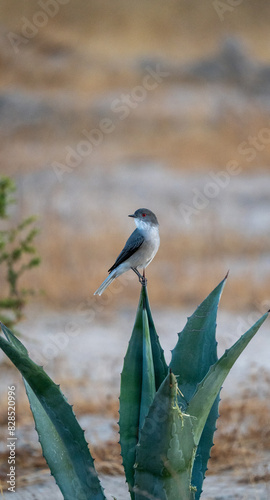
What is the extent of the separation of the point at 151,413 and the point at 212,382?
20 centimetres

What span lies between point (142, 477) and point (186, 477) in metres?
0.10

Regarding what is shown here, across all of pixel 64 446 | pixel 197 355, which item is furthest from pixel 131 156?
pixel 64 446

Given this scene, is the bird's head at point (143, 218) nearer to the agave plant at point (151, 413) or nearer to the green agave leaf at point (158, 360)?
the agave plant at point (151, 413)

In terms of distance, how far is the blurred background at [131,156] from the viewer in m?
6.88

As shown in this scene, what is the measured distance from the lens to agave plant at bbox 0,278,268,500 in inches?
66.3

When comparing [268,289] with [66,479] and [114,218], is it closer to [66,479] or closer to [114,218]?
[114,218]

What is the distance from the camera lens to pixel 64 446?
1.87 meters

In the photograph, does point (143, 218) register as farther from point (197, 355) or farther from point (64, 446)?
point (64, 446)

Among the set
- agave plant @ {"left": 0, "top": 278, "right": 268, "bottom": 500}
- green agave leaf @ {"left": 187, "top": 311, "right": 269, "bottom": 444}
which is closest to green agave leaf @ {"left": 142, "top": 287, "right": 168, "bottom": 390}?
agave plant @ {"left": 0, "top": 278, "right": 268, "bottom": 500}

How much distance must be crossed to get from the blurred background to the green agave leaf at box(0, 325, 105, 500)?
6.02 feet

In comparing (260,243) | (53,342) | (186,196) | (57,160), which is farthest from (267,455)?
(57,160)

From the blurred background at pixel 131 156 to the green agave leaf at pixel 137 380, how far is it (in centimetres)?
181

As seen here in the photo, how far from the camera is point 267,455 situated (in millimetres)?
3305

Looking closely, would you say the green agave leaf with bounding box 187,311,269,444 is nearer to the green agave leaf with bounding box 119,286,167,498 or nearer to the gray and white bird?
the green agave leaf with bounding box 119,286,167,498
